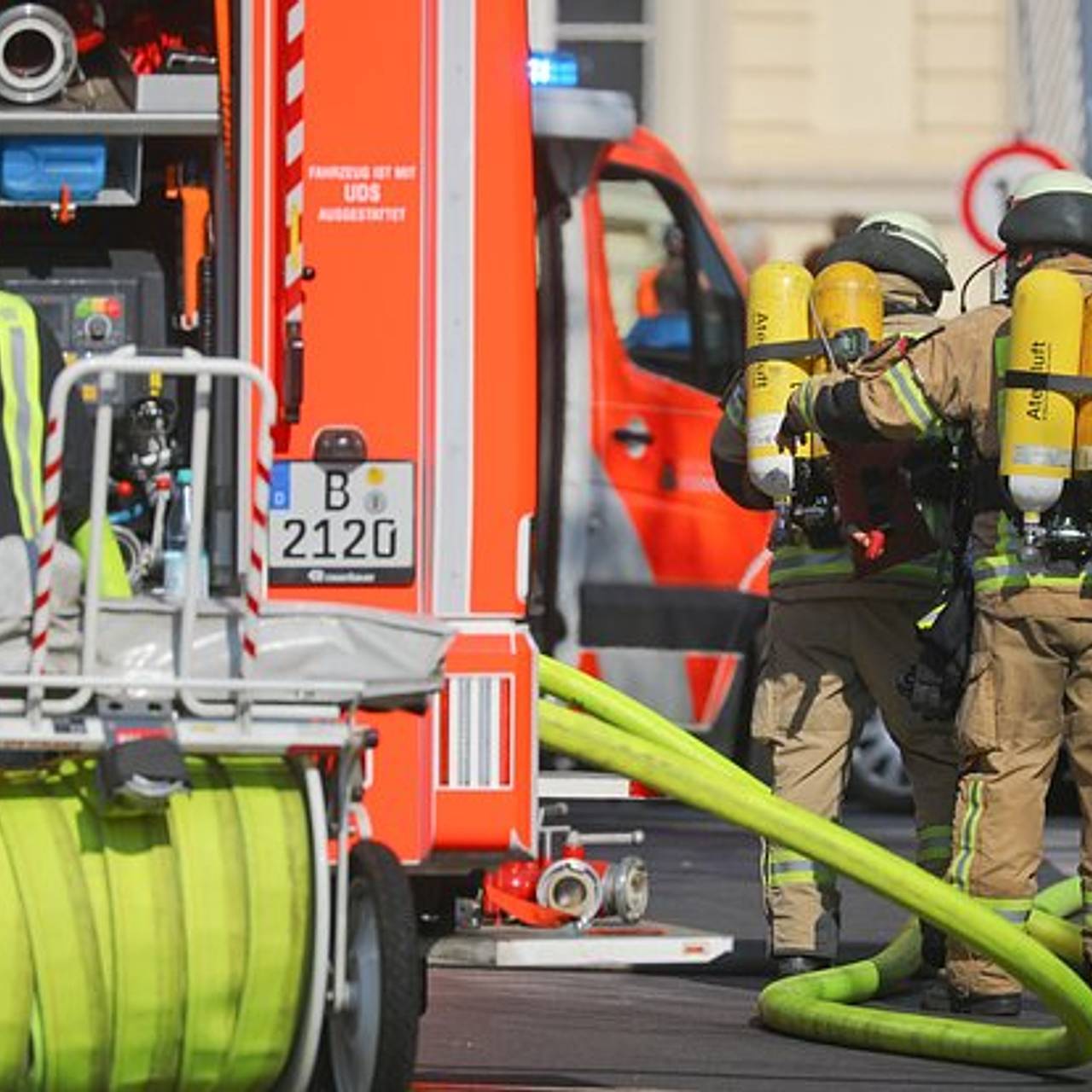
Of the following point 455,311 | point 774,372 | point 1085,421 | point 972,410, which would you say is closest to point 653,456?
point 774,372

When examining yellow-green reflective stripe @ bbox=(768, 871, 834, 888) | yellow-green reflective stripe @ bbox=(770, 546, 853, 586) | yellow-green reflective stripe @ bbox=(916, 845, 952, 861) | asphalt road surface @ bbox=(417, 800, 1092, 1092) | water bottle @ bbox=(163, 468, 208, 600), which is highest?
water bottle @ bbox=(163, 468, 208, 600)

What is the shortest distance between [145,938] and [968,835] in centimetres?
299

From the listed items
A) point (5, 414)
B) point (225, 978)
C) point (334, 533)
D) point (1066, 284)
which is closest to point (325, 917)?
point (225, 978)

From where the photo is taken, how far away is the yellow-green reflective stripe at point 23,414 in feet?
23.3

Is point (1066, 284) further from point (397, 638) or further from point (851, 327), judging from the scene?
point (397, 638)

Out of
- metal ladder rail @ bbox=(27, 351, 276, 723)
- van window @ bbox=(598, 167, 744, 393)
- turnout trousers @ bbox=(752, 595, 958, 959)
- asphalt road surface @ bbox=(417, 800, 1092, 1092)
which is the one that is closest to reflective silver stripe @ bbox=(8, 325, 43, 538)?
metal ladder rail @ bbox=(27, 351, 276, 723)

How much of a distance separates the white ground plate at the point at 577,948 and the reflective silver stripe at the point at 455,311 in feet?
5.42

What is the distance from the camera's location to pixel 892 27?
25.5 meters

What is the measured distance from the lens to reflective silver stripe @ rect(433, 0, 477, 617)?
819 cm

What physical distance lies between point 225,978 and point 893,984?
336 cm

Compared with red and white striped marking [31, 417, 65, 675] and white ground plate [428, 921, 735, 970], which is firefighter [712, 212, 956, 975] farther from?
red and white striped marking [31, 417, 65, 675]

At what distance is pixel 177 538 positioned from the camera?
9.05 metres

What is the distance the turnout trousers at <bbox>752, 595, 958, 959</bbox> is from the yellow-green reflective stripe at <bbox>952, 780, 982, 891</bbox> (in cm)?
61

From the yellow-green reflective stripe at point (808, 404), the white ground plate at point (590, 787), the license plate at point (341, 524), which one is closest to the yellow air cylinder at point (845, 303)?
the yellow-green reflective stripe at point (808, 404)
